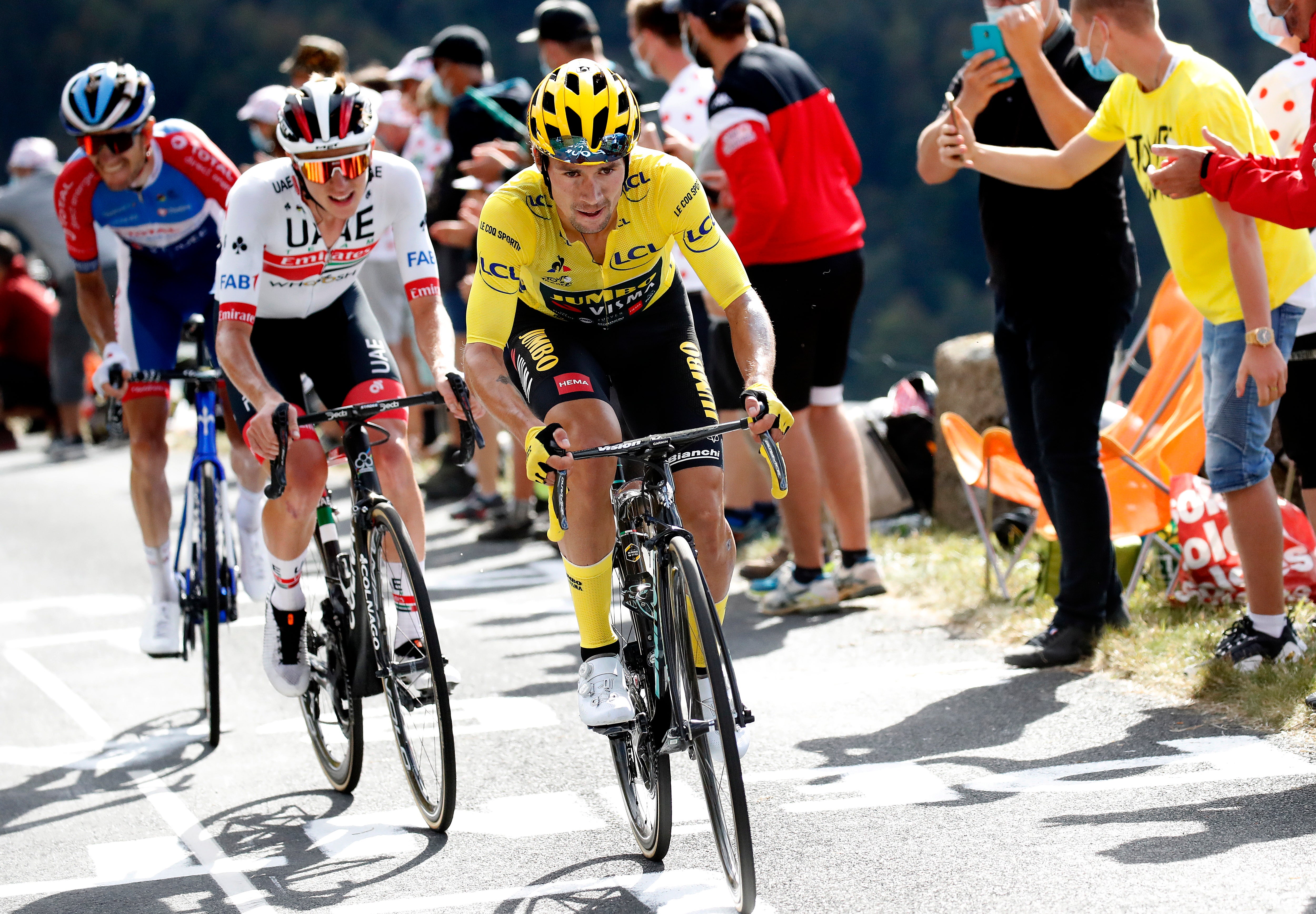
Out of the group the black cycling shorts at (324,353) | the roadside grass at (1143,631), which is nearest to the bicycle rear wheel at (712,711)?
the black cycling shorts at (324,353)

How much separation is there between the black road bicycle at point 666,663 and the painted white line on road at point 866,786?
1.99 ft

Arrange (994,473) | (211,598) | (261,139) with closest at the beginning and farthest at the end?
(211,598), (994,473), (261,139)

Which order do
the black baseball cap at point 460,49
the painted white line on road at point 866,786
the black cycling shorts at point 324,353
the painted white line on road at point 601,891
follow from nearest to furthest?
the painted white line on road at point 601,891 < the painted white line on road at point 866,786 < the black cycling shorts at point 324,353 < the black baseball cap at point 460,49

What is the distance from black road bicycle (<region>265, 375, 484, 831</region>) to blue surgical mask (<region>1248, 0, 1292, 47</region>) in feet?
8.89

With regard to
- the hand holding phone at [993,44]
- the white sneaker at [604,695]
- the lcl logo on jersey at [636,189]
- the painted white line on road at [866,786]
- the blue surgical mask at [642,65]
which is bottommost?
the painted white line on road at [866,786]

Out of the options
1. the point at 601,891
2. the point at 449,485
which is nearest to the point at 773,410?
the point at 601,891

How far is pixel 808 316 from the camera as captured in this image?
261 inches

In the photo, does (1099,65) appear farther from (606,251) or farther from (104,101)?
(104,101)

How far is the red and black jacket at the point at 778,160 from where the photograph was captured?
6.51 m

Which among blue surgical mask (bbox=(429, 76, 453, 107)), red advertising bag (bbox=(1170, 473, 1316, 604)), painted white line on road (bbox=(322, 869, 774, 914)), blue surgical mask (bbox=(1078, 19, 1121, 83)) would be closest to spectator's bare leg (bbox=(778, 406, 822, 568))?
red advertising bag (bbox=(1170, 473, 1316, 604))

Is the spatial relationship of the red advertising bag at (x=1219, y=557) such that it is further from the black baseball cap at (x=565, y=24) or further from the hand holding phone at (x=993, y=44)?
the black baseball cap at (x=565, y=24)

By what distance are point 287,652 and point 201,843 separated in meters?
0.80

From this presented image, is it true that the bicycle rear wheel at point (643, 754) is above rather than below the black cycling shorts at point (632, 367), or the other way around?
below

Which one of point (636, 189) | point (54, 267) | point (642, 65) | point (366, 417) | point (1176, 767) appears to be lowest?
point (1176, 767)
